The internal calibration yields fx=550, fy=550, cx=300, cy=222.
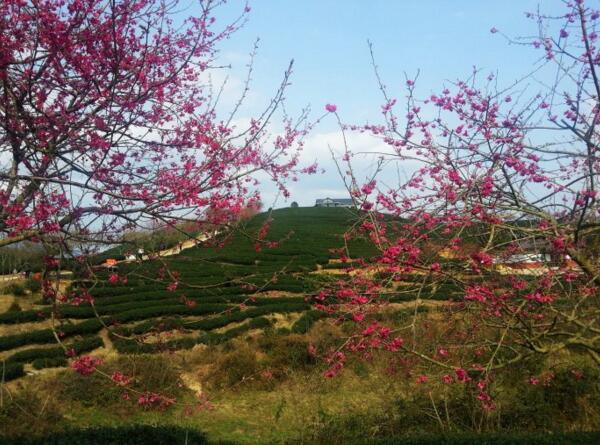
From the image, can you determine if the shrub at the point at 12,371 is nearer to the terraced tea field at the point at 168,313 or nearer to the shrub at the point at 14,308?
the terraced tea field at the point at 168,313

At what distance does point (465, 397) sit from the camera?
22.6 feet

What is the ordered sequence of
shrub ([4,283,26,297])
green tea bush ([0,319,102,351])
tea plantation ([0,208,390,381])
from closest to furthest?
1. tea plantation ([0,208,390,381])
2. green tea bush ([0,319,102,351])
3. shrub ([4,283,26,297])

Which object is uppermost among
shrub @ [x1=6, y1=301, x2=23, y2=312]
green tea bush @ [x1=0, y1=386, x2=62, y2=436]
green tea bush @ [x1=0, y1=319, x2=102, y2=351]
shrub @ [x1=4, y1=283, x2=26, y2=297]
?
shrub @ [x1=4, y1=283, x2=26, y2=297]

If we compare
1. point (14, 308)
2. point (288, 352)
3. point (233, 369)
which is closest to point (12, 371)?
point (233, 369)

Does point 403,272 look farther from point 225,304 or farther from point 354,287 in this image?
point 225,304

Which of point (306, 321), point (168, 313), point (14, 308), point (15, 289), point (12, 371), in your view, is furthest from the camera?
point (15, 289)

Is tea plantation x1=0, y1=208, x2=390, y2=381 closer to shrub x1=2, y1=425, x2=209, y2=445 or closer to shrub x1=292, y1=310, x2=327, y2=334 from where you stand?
shrub x1=292, y1=310, x2=327, y2=334

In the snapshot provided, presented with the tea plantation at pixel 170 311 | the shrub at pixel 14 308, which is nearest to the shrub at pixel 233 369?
the tea plantation at pixel 170 311

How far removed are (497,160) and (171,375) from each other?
7111 mm

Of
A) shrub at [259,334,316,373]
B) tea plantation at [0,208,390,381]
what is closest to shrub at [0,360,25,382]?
tea plantation at [0,208,390,381]

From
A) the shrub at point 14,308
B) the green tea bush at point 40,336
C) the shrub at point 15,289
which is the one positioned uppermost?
the shrub at point 15,289

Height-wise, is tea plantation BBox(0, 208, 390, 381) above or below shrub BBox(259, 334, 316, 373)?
above

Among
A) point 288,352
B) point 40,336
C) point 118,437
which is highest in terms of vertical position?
point 40,336

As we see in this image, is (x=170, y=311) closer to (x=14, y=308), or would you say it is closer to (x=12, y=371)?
(x=14, y=308)
